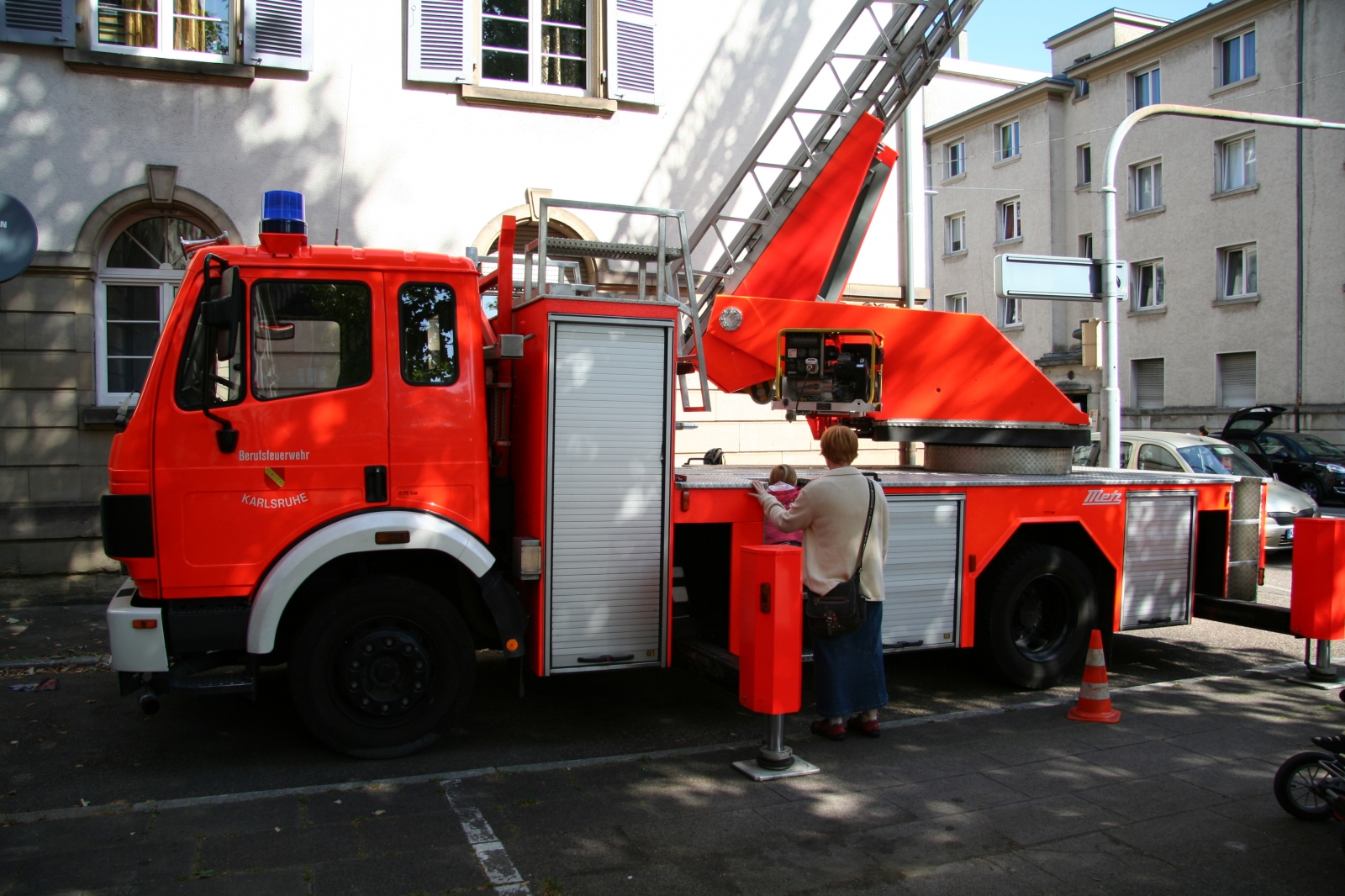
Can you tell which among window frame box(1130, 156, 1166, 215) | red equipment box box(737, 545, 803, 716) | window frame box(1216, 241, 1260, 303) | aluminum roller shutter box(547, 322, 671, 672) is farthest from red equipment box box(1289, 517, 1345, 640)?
window frame box(1130, 156, 1166, 215)

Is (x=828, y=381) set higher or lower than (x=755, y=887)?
higher

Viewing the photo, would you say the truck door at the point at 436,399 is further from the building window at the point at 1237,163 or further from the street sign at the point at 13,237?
the building window at the point at 1237,163

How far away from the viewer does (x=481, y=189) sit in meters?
11.5

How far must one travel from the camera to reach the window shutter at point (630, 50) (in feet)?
38.9

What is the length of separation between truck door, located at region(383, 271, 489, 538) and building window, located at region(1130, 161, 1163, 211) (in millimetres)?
30663

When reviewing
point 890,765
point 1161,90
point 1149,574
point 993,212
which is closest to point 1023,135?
point 993,212

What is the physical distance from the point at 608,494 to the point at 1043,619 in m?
3.50

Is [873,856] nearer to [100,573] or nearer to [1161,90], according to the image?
[100,573]

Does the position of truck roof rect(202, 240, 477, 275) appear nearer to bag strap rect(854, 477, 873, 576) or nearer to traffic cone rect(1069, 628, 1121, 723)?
bag strap rect(854, 477, 873, 576)

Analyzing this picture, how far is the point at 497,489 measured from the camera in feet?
19.5

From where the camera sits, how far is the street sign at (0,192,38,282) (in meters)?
8.46

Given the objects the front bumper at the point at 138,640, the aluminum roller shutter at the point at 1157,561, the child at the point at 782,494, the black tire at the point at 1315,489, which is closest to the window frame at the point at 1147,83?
the black tire at the point at 1315,489

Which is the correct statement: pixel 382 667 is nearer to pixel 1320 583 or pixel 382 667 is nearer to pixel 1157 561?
pixel 1157 561

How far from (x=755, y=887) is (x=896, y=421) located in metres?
3.76
